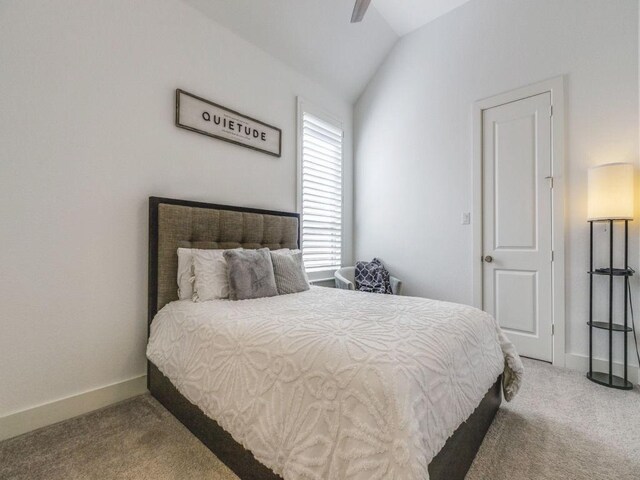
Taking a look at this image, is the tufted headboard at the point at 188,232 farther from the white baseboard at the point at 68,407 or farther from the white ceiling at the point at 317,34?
the white ceiling at the point at 317,34

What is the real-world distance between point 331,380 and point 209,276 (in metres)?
1.33

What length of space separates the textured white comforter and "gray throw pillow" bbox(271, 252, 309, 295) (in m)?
0.55

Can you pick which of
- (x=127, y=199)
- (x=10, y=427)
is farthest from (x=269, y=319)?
(x=10, y=427)

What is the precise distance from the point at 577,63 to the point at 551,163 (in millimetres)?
811

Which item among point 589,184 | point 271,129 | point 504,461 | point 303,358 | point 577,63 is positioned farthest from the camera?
point 271,129

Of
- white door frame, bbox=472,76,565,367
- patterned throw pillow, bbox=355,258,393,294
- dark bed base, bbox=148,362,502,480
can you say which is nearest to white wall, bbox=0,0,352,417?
dark bed base, bbox=148,362,502,480

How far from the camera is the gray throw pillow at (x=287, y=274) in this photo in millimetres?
2281

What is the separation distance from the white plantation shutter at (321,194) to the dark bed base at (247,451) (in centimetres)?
190

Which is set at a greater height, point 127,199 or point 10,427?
point 127,199

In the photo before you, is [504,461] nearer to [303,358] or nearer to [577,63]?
[303,358]

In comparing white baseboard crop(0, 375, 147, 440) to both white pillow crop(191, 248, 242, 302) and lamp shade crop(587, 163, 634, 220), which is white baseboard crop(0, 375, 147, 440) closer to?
white pillow crop(191, 248, 242, 302)

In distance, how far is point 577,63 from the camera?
2465 mm

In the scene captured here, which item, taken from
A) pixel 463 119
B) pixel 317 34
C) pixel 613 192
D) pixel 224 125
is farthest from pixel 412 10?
pixel 613 192

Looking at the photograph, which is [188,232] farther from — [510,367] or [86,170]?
[510,367]
